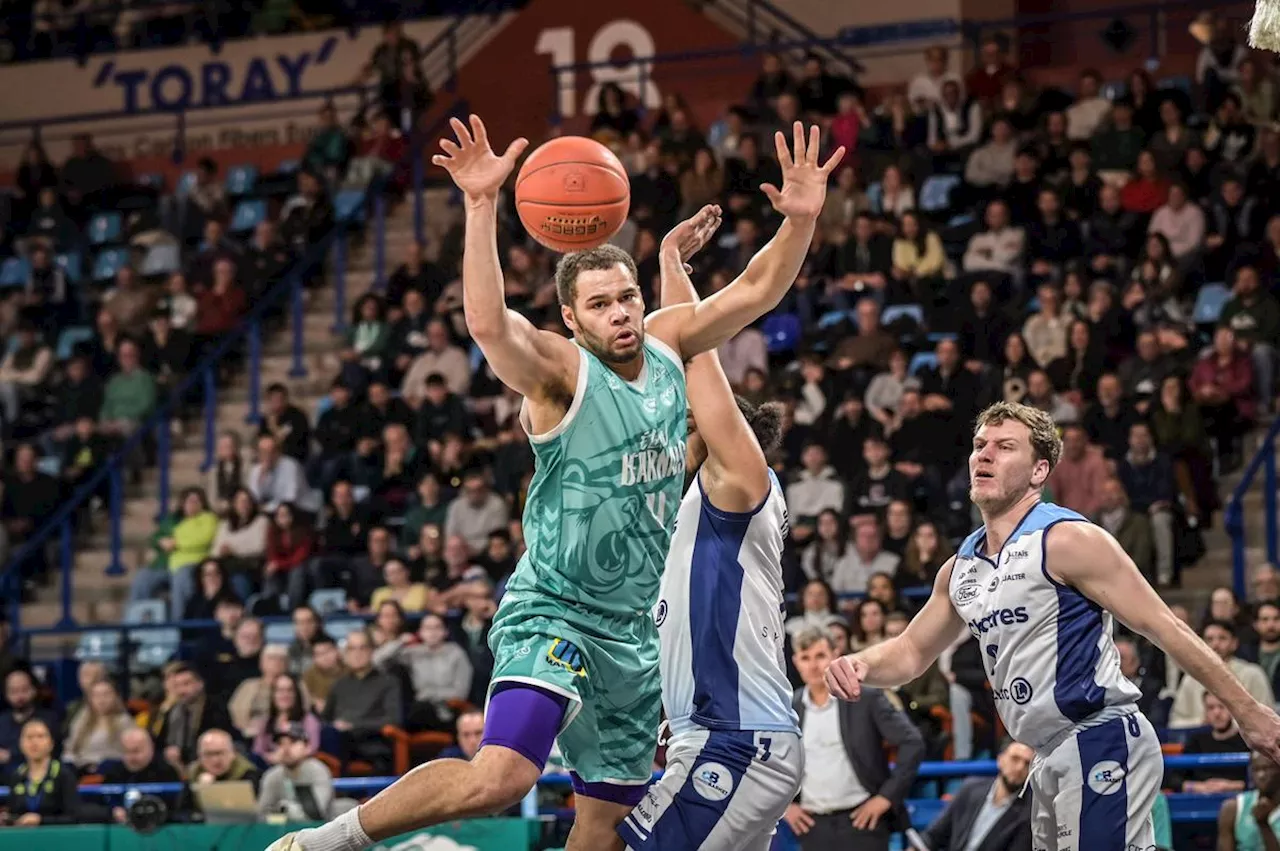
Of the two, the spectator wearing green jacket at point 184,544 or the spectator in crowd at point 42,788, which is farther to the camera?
the spectator wearing green jacket at point 184,544

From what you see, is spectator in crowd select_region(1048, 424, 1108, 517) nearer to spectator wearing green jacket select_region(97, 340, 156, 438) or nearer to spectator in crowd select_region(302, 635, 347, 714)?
spectator in crowd select_region(302, 635, 347, 714)

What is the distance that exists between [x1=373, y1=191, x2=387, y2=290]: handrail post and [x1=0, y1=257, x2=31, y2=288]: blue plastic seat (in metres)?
A: 3.76

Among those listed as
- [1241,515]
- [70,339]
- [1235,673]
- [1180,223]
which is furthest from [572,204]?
[70,339]

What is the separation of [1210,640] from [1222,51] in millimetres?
7766

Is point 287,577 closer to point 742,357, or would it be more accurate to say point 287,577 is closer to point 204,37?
point 742,357

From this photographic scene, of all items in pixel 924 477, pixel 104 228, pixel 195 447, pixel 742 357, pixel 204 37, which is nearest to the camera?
pixel 924 477

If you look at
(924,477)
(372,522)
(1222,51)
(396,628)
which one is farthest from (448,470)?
(1222,51)

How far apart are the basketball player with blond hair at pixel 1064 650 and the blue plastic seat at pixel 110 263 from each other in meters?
16.0

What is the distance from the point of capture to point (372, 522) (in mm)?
16250

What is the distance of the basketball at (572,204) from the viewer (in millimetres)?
6887

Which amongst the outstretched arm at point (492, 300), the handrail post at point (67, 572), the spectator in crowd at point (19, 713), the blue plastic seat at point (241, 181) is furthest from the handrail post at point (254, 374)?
the outstretched arm at point (492, 300)

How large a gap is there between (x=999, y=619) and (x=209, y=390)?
13.5 m

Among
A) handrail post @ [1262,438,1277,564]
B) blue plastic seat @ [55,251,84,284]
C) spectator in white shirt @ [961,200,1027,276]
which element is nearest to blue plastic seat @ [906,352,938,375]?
spectator in white shirt @ [961,200,1027,276]

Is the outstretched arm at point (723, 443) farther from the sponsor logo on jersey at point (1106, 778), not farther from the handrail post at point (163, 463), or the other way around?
the handrail post at point (163, 463)
